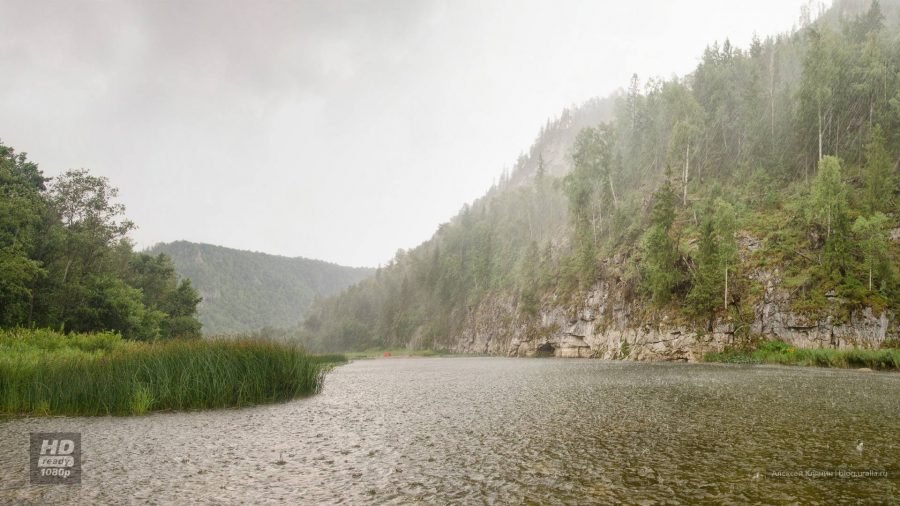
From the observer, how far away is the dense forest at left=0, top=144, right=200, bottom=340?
1640 inches

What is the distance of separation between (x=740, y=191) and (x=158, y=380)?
81.5m

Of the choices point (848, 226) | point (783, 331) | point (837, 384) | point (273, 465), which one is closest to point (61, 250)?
point (273, 465)

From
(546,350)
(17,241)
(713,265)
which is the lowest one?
(546,350)

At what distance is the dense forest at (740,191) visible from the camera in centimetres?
4981

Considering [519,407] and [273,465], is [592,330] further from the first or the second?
[273,465]

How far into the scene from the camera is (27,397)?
17953mm

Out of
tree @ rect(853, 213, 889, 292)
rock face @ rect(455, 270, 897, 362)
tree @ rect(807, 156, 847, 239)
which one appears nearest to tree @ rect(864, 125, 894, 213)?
tree @ rect(807, 156, 847, 239)

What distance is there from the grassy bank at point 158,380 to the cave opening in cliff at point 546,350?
69.5 meters

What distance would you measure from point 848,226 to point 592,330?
122ft

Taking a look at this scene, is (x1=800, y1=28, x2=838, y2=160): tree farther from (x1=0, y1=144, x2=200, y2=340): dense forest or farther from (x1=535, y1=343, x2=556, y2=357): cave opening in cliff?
(x1=0, y1=144, x2=200, y2=340): dense forest

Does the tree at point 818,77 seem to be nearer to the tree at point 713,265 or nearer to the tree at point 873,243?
the tree at point 713,265

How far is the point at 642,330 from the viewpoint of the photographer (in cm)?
6319

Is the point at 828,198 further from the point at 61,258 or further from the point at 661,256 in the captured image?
the point at 61,258

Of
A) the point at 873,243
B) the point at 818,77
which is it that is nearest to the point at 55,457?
the point at 873,243
